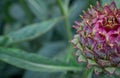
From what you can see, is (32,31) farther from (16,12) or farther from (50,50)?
(16,12)

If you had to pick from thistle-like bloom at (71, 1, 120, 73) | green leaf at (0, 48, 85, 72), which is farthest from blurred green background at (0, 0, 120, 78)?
thistle-like bloom at (71, 1, 120, 73)

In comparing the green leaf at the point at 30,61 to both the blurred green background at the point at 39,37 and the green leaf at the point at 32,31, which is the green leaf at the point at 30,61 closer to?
the blurred green background at the point at 39,37

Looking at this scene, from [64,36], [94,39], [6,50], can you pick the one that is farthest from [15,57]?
[64,36]

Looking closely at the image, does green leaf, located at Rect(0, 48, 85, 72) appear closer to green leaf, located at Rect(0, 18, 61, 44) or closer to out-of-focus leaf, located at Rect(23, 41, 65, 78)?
green leaf, located at Rect(0, 18, 61, 44)

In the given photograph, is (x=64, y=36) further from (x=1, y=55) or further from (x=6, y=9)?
(x=1, y=55)

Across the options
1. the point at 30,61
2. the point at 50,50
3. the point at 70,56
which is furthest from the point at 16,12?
the point at 30,61

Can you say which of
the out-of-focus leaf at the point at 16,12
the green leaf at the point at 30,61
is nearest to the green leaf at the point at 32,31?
the green leaf at the point at 30,61

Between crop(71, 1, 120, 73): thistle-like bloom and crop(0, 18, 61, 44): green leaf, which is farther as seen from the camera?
crop(0, 18, 61, 44): green leaf
